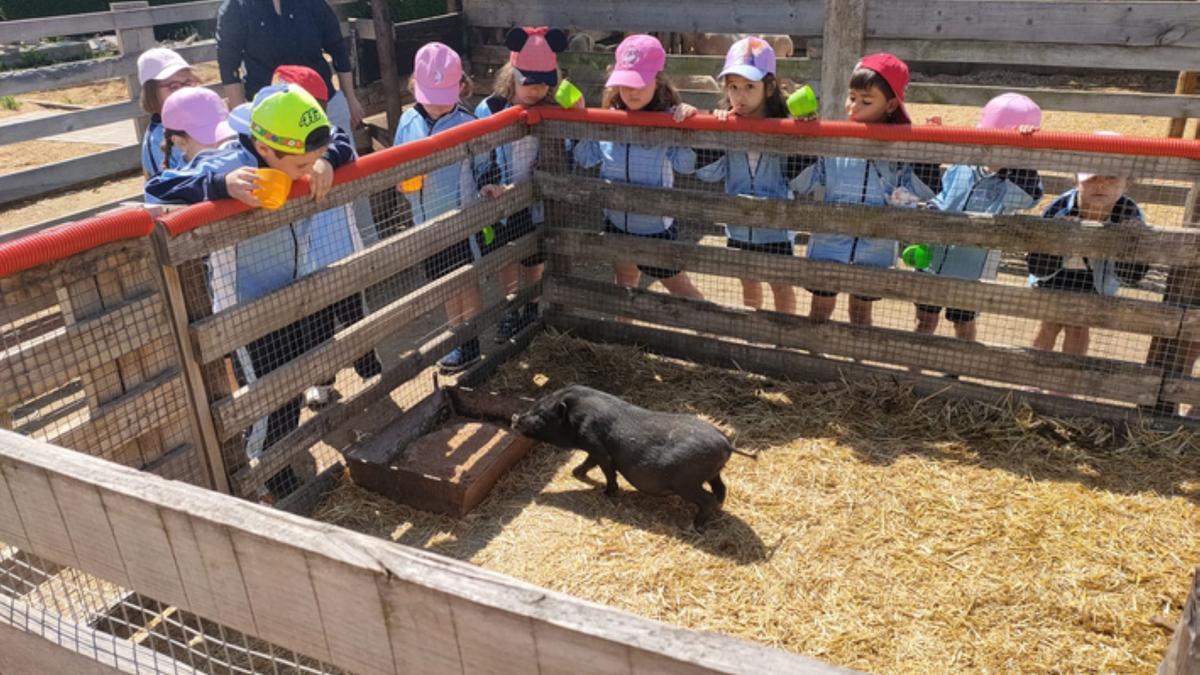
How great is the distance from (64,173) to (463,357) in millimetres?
5129

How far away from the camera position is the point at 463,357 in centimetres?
616

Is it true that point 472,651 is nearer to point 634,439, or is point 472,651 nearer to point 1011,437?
point 634,439

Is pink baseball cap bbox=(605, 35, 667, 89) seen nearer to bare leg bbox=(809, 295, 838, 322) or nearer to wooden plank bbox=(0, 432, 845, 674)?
bare leg bbox=(809, 295, 838, 322)

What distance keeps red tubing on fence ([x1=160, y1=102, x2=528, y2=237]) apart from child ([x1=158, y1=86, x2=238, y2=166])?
762 millimetres

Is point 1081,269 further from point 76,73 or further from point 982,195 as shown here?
point 76,73

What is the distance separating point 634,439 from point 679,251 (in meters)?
1.63

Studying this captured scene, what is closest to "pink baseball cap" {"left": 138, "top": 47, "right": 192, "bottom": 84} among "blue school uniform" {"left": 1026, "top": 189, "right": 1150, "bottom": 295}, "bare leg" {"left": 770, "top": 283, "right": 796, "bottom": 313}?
"bare leg" {"left": 770, "top": 283, "right": 796, "bottom": 313}

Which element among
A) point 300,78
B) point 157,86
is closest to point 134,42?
point 157,86

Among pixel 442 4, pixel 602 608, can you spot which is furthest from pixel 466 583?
pixel 442 4

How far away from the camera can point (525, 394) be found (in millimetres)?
5820

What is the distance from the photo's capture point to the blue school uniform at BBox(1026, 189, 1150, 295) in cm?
497

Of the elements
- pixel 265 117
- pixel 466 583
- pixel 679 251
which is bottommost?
pixel 679 251

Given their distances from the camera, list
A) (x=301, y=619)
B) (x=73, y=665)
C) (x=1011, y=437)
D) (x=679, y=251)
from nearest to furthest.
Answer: (x=301, y=619) → (x=73, y=665) → (x=1011, y=437) → (x=679, y=251)

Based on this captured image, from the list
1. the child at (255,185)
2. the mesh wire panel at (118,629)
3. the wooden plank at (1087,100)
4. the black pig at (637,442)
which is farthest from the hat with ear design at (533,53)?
the mesh wire panel at (118,629)
